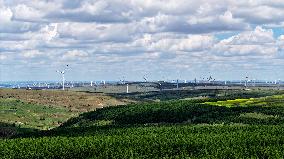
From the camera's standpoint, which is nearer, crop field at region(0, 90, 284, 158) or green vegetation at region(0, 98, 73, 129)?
crop field at region(0, 90, 284, 158)

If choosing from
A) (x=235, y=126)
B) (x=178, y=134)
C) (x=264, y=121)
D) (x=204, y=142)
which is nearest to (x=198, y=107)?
(x=264, y=121)

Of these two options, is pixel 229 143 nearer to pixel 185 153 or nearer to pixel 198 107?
pixel 185 153

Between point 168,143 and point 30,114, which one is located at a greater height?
point 168,143

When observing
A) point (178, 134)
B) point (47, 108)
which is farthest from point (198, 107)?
point (47, 108)

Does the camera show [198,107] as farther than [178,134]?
Yes

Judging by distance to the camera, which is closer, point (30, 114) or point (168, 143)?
point (168, 143)

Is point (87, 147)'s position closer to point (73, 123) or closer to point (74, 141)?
point (74, 141)

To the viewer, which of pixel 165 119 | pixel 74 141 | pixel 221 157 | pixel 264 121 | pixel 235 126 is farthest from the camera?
pixel 165 119

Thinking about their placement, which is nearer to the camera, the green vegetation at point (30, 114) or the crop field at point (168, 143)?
the crop field at point (168, 143)

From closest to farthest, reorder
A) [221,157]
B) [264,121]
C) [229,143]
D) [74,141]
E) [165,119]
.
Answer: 1. [221,157]
2. [229,143]
3. [74,141]
4. [264,121]
5. [165,119]
